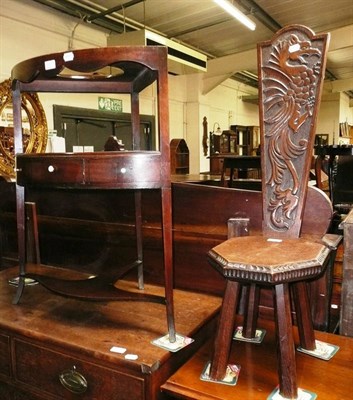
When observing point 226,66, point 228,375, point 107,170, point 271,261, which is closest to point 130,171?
point 107,170

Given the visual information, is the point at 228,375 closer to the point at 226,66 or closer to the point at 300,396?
the point at 300,396

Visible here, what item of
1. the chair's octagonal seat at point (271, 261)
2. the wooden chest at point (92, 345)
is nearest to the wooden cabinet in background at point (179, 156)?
the wooden chest at point (92, 345)

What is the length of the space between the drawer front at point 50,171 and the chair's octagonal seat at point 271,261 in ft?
1.73

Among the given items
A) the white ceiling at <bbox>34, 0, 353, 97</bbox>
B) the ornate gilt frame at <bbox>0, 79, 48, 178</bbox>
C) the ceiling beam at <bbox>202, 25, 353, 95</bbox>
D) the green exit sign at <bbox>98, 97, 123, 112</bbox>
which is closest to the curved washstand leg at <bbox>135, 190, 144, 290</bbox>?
the ornate gilt frame at <bbox>0, 79, 48, 178</bbox>

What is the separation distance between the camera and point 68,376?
4.23ft

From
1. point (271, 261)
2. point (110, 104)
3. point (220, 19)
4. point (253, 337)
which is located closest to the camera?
point (271, 261)

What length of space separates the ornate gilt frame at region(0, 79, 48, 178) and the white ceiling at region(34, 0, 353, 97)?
1429 mm

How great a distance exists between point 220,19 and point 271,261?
5.22 meters

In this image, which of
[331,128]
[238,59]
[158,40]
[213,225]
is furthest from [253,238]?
[331,128]

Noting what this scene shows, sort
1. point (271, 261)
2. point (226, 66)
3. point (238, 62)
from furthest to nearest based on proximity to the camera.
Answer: point (226, 66), point (238, 62), point (271, 261)

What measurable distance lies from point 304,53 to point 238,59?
231 inches

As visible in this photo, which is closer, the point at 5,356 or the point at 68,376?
the point at 68,376

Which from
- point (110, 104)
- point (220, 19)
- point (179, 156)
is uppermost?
point (220, 19)

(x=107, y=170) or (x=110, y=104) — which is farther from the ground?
(x=110, y=104)
